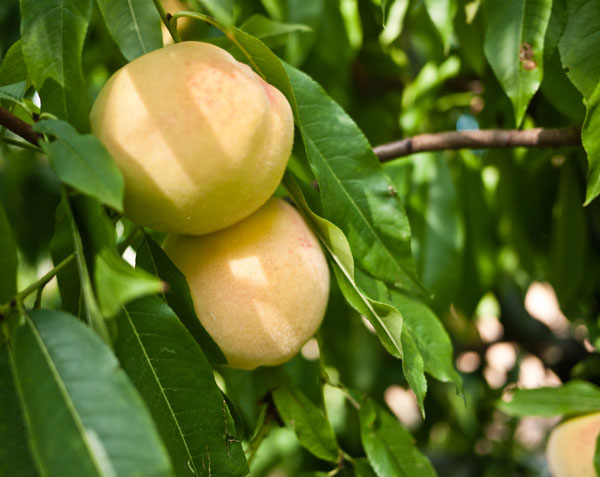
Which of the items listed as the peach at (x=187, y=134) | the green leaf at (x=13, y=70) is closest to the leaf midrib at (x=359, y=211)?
the peach at (x=187, y=134)

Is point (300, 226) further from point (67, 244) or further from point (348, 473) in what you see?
point (348, 473)

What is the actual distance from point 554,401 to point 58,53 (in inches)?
30.5

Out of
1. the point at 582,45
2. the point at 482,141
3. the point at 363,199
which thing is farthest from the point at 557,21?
the point at 363,199

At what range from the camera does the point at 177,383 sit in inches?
23.0

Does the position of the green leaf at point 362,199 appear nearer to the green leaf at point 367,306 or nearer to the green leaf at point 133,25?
the green leaf at point 367,306

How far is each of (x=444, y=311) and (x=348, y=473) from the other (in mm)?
320

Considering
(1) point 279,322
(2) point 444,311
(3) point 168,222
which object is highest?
(3) point 168,222

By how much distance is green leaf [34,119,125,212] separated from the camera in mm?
452

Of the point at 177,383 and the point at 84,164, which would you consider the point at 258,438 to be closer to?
the point at 177,383

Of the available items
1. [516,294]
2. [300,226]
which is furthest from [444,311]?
[516,294]

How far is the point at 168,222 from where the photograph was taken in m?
0.58

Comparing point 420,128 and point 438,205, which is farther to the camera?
point 420,128

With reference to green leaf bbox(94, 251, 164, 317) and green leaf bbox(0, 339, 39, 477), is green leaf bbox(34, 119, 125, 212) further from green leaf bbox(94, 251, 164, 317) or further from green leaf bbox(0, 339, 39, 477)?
green leaf bbox(0, 339, 39, 477)

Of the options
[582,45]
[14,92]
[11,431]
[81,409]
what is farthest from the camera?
[582,45]
